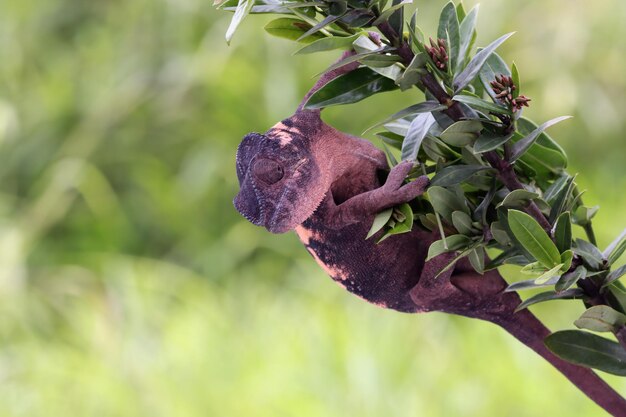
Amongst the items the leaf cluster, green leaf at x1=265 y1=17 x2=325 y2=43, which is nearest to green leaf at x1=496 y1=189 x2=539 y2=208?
the leaf cluster

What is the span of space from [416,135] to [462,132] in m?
0.03

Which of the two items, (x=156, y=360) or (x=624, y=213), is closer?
(x=156, y=360)

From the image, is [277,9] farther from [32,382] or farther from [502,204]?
[32,382]

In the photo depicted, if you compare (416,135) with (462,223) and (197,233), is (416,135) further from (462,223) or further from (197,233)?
(197,233)

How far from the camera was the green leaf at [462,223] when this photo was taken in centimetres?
33

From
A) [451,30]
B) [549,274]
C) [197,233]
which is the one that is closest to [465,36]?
[451,30]

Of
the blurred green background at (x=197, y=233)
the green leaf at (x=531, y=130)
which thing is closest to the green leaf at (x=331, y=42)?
the green leaf at (x=531, y=130)

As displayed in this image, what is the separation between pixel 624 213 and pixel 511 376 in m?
0.49

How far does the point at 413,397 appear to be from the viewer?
42.4 inches

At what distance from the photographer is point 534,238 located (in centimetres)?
32

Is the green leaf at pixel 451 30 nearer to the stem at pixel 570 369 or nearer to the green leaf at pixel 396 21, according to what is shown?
the green leaf at pixel 396 21

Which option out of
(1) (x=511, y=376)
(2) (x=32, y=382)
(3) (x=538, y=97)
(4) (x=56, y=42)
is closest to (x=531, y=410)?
(1) (x=511, y=376)

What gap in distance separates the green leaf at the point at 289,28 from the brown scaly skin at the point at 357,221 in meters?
0.02

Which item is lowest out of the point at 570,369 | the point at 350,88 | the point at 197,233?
the point at 197,233
